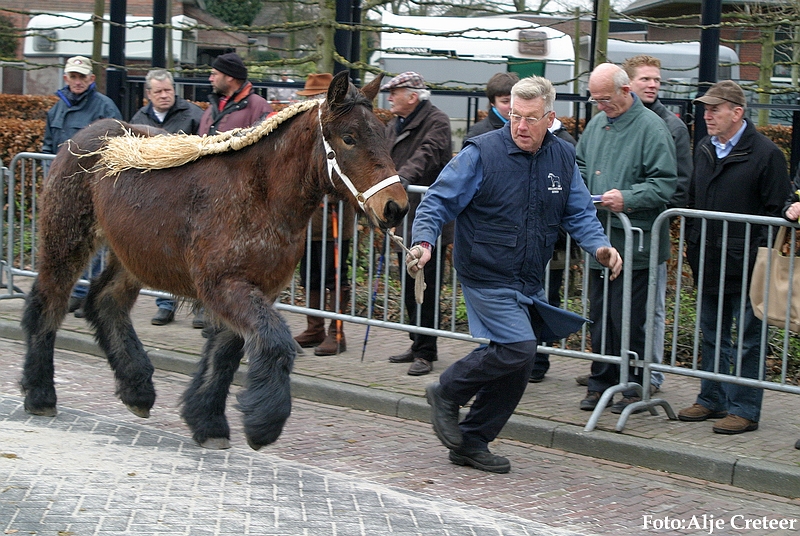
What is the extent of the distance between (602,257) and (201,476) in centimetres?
237

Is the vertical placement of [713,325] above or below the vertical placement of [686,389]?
above

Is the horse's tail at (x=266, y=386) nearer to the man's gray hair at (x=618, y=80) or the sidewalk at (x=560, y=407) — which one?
the sidewalk at (x=560, y=407)

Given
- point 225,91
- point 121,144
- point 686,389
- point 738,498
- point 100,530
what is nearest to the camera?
point 100,530

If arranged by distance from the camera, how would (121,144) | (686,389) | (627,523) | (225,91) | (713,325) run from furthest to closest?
(225,91) → (686,389) → (713,325) → (121,144) → (627,523)

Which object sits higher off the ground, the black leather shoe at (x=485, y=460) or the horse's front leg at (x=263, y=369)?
the horse's front leg at (x=263, y=369)

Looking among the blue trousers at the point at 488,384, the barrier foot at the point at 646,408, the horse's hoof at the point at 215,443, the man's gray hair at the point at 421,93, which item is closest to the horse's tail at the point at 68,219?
the horse's hoof at the point at 215,443

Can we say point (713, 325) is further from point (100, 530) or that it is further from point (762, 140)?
point (100, 530)

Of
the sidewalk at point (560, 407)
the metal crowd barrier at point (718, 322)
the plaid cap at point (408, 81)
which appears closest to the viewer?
the sidewalk at point (560, 407)

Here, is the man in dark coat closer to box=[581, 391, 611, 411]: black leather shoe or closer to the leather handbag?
box=[581, 391, 611, 411]: black leather shoe

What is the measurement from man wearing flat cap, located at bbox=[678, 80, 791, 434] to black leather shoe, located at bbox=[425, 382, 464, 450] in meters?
1.70

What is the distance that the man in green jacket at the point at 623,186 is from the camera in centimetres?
645

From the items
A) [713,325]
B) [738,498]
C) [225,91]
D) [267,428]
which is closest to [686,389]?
[713,325]

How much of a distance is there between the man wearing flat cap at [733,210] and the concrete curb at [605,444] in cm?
56

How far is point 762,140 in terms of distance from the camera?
20.5 ft
